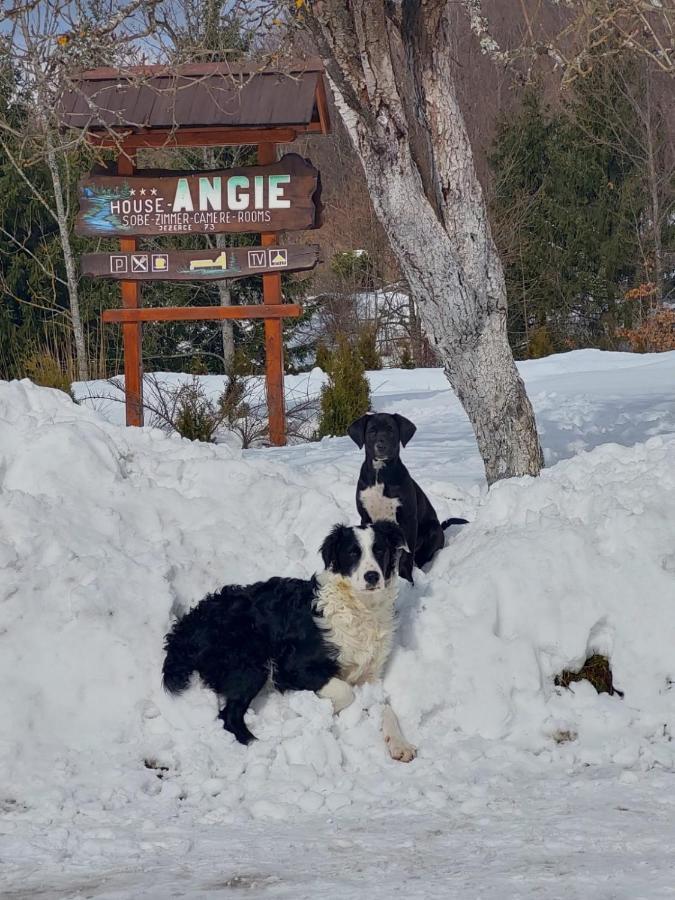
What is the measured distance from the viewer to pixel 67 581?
17.0 feet

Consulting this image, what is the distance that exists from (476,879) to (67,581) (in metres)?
2.77

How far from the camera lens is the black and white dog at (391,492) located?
6293 mm

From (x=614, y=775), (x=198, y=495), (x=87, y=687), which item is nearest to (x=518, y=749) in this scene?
(x=614, y=775)

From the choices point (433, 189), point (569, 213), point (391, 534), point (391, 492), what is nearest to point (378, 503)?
point (391, 492)

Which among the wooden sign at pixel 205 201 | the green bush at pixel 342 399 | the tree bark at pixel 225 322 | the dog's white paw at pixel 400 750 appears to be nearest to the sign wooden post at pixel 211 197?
the wooden sign at pixel 205 201

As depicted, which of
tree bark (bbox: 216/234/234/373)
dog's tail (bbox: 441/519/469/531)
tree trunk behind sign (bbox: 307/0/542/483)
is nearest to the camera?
dog's tail (bbox: 441/519/469/531)

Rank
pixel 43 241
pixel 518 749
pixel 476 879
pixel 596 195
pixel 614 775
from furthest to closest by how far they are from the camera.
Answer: pixel 596 195 → pixel 43 241 → pixel 518 749 → pixel 614 775 → pixel 476 879

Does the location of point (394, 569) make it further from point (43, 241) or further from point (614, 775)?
point (43, 241)

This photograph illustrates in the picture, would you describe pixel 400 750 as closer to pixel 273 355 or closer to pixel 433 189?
pixel 433 189

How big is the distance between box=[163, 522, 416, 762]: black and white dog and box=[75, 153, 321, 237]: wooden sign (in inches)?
316

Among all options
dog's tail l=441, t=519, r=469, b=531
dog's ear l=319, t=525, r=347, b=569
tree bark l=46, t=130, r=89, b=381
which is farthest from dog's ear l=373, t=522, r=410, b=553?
tree bark l=46, t=130, r=89, b=381

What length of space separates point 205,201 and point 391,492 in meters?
7.16

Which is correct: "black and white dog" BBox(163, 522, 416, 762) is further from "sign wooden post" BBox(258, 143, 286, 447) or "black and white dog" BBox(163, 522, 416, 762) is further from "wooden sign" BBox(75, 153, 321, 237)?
"wooden sign" BBox(75, 153, 321, 237)

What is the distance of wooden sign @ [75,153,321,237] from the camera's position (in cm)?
1227
